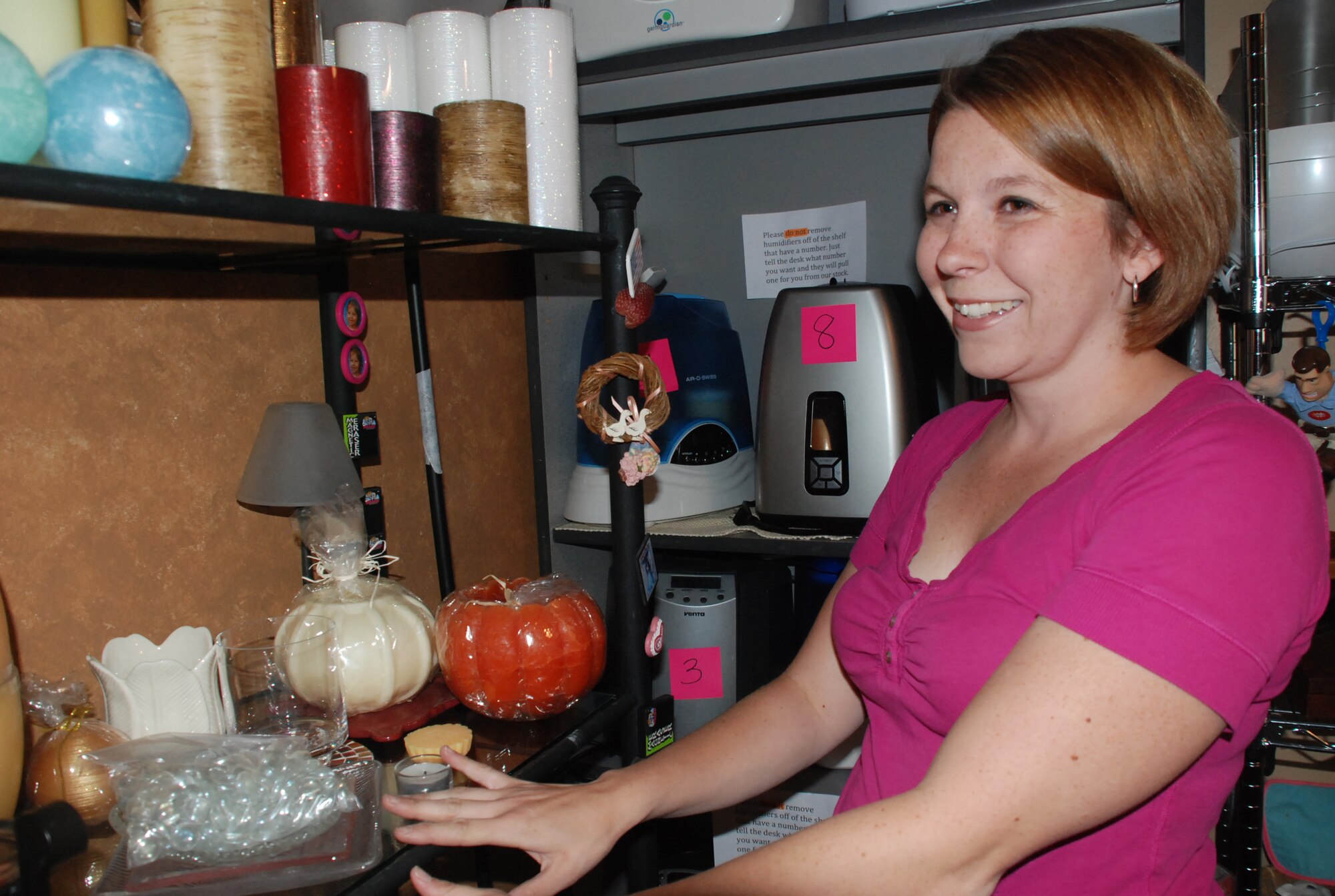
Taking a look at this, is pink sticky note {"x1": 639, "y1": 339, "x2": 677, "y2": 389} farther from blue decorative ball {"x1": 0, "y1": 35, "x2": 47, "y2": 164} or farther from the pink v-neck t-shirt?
blue decorative ball {"x1": 0, "y1": 35, "x2": 47, "y2": 164}

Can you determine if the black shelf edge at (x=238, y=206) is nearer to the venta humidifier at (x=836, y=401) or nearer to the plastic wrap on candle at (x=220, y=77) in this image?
the plastic wrap on candle at (x=220, y=77)

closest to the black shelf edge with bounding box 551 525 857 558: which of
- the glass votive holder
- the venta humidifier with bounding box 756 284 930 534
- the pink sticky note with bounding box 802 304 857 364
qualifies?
the venta humidifier with bounding box 756 284 930 534

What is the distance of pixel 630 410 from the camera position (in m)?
1.11

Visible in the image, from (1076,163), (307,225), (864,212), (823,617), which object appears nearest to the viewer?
(307,225)

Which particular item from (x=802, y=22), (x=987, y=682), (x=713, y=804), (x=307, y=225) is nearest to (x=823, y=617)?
(x=713, y=804)

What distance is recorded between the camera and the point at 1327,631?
176 cm

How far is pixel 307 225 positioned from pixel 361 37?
12.1 inches

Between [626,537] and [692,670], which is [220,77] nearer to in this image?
[626,537]

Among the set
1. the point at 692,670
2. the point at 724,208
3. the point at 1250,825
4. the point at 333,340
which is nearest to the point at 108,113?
the point at 333,340

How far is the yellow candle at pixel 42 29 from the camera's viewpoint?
61cm

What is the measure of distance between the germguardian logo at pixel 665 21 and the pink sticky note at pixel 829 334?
0.45 meters

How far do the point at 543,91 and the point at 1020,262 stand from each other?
1.71 feet

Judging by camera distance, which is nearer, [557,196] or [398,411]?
[557,196]

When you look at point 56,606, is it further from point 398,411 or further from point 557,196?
point 557,196
